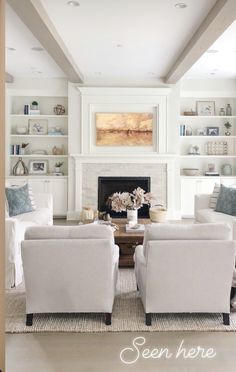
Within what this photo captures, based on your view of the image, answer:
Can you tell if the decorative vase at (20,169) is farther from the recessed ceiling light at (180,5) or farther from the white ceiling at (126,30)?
the recessed ceiling light at (180,5)

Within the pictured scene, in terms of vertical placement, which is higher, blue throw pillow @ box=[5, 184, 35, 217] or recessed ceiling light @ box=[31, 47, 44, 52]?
recessed ceiling light @ box=[31, 47, 44, 52]

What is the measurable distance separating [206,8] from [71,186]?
15.4ft

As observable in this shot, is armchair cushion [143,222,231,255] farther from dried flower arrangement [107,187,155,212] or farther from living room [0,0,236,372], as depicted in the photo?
dried flower arrangement [107,187,155,212]

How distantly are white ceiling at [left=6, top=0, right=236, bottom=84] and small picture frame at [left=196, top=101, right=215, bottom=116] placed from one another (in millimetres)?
725

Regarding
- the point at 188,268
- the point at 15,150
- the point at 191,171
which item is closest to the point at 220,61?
the point at 191,171

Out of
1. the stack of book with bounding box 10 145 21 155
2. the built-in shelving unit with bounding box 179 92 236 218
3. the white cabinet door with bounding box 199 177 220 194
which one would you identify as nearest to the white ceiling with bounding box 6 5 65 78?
the stack of book with bounding box 10 145 21 155

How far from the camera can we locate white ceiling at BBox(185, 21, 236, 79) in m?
5.37

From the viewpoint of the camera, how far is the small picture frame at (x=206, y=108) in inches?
333

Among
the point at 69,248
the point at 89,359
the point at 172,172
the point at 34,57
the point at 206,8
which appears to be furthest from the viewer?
the point at 172,172

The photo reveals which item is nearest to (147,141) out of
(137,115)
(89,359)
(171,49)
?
(137,115)

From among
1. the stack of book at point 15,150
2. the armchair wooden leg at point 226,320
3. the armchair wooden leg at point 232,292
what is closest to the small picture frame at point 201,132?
the stack of book at point 15,150

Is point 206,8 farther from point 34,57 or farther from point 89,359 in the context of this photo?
point 89,359

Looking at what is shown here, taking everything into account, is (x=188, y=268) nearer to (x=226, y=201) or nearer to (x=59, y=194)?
(x=226, y=201)

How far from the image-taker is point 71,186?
8078 millimetres
